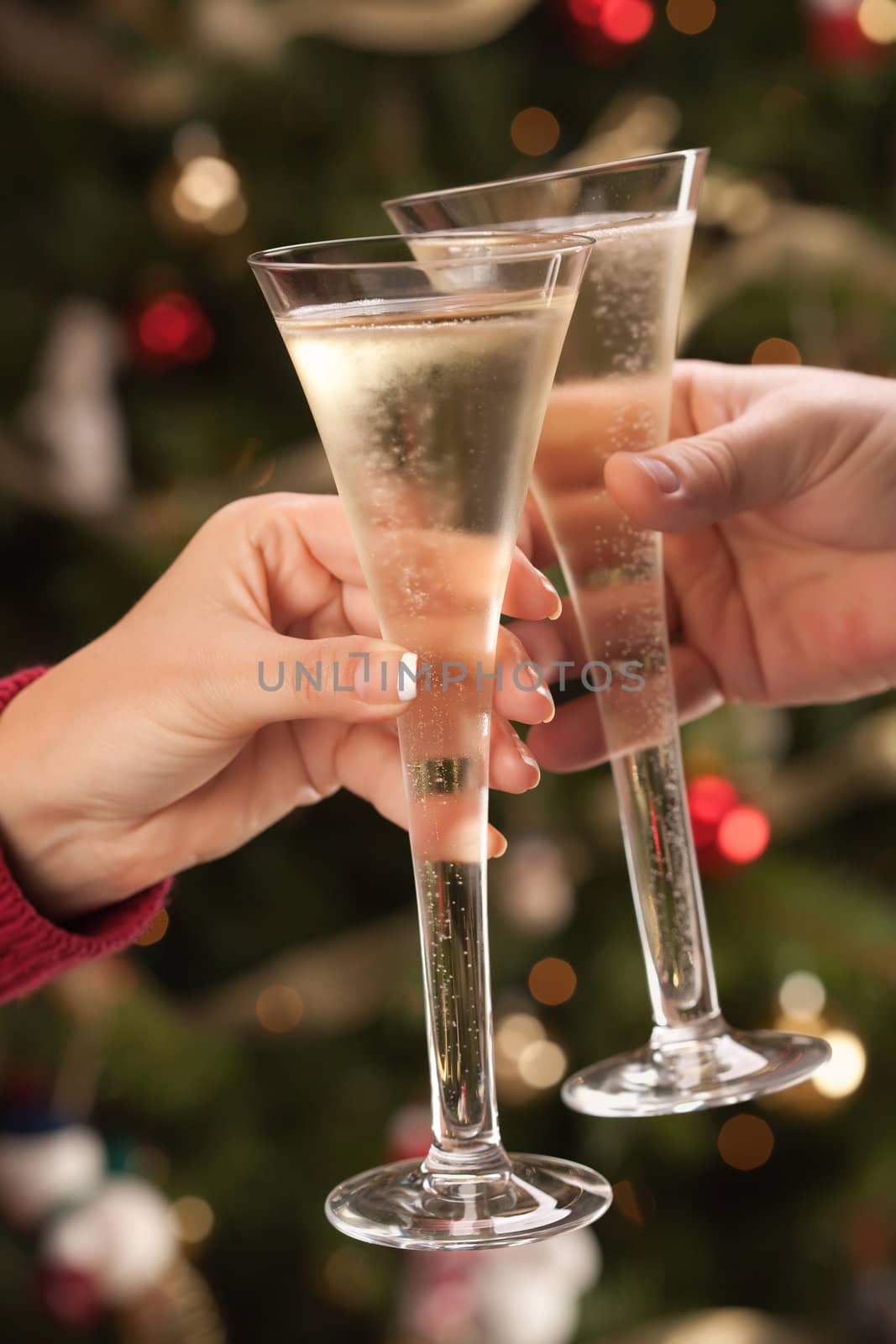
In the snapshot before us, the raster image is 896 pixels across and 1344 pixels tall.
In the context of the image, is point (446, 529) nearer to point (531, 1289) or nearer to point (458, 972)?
point (458, 972)

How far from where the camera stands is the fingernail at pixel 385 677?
0.79 meters

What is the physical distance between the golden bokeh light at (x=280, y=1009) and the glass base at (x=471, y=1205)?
1273 mm

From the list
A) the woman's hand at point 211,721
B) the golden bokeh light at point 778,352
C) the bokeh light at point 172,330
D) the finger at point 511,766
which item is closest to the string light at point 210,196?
the bokeh light at point 172,330

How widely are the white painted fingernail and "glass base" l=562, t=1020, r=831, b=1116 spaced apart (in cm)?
30

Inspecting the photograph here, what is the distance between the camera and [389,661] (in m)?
0.79

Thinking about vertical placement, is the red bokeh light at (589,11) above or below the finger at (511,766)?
above

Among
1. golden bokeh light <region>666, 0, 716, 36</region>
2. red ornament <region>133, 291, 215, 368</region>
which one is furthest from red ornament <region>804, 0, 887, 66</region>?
red ornament <region>133, 291, 215, 368</region>

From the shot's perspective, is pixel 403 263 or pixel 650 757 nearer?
pixel 403 263

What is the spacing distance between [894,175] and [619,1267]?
179 centimetres

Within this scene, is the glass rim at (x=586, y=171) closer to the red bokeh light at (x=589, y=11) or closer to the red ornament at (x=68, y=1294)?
the red bokeh light at (x=589, y=11)

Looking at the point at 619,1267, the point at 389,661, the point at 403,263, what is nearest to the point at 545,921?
the point at 619,1267

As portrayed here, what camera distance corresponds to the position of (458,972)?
815 millimetres

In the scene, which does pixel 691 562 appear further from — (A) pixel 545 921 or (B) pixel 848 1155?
(B) pixel 848 1155

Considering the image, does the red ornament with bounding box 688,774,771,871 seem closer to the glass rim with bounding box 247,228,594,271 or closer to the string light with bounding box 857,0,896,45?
the string light with bounding box 857,0,896,45
